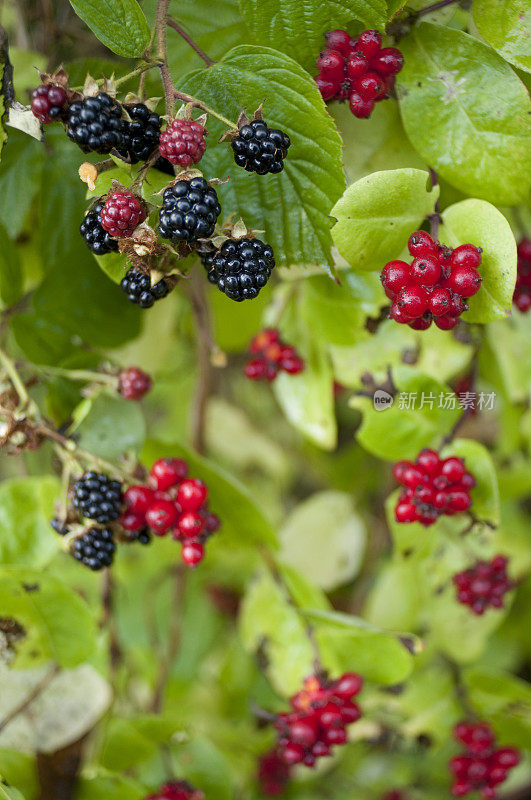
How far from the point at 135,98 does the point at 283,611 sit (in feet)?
2.51

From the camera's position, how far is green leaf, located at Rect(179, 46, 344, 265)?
2.15 ft

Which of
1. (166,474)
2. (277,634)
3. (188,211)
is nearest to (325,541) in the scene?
(277,634)

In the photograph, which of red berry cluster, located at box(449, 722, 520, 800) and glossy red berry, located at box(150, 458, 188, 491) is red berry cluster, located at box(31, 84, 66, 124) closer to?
glossy red berry, located at box(150, 458, 188, 491)

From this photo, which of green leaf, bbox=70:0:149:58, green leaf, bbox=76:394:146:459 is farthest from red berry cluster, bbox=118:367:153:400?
green leaf, bbox=70:0:149:58

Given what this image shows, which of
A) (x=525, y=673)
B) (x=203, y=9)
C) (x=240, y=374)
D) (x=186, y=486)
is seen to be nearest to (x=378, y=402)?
(x=186, y=486)

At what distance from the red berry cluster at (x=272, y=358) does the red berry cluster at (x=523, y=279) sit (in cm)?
33

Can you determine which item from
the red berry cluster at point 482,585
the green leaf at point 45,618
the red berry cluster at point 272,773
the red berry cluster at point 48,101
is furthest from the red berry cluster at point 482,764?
the red berry cluster at point 48,101

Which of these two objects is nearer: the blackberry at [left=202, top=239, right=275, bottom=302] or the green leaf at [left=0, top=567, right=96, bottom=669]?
the blackberry at [left=202, top=239, right=275, bottom=302]

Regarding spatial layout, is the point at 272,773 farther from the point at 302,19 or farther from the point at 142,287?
the point at 302,19

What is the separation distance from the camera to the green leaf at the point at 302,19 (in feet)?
2.18

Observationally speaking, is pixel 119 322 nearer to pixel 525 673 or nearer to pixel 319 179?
pixel 319 179

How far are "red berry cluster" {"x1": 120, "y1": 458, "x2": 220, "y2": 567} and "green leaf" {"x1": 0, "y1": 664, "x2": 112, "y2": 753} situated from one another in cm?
33

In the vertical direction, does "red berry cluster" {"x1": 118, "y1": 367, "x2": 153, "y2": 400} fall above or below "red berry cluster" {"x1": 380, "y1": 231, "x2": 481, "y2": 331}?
below

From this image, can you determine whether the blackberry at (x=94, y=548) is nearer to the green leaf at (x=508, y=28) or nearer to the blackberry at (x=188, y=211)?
the blackberry at (x=188, y=211)
